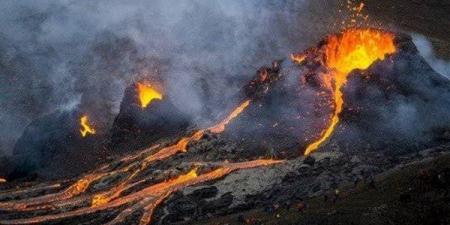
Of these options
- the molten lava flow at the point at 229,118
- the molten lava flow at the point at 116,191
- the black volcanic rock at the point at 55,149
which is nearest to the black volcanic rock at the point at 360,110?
the molten lava flow at the point at 229,118

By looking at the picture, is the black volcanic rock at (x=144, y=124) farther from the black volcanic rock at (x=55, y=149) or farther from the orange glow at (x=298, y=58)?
the orange glow at (x=298, y=58)

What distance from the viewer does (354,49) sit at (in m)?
44.8

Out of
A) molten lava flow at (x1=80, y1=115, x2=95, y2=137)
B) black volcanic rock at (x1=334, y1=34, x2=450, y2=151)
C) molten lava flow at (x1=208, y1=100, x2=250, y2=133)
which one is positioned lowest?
black volcanic rock at (x1=334, y1=34, x2=450, y2=151)

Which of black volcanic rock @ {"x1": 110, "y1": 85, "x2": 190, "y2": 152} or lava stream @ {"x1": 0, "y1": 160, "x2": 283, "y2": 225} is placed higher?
black volcanic rock @ {"x1": 110, "y1": 85, "x2": 190, "y2": 152}

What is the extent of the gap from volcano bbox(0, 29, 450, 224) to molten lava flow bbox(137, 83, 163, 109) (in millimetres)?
7029

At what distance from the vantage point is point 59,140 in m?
49.4

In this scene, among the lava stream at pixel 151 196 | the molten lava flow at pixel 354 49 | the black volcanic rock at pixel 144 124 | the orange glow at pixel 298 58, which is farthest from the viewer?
the black volcanic rock at pixel 144 124

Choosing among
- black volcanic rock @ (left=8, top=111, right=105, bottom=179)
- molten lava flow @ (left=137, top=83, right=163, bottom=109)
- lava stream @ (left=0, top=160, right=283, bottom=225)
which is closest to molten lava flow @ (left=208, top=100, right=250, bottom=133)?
lava stream @ (left=0, top=160, right=283, bottom=225)

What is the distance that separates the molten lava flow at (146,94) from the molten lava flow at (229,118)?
1126 centimetres

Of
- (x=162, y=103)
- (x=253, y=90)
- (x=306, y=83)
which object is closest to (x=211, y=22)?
(x=162, y=103)

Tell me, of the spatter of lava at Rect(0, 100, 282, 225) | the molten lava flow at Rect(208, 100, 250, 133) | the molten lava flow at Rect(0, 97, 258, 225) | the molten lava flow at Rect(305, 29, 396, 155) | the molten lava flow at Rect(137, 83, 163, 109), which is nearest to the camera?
the spatter of lava at Rect(0, 100, 282, 225)

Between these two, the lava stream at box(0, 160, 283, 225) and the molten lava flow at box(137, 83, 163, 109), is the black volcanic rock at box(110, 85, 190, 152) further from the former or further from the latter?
the lava stream at box(0, 160, 283, 225)

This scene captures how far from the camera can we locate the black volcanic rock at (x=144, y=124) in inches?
1897

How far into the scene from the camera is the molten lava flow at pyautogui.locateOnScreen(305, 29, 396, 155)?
43.2 m
